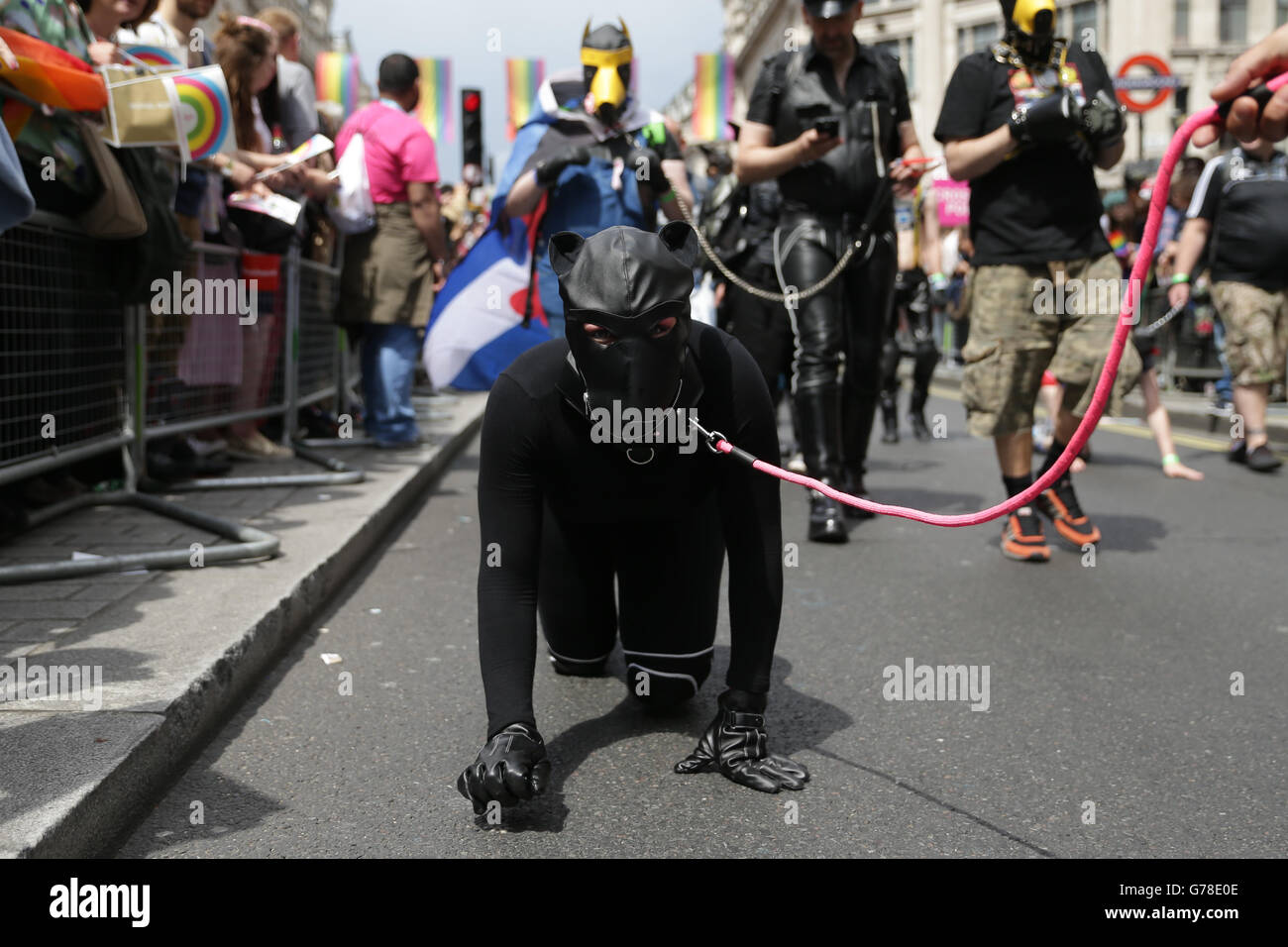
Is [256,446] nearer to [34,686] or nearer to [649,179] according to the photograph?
[649,179]

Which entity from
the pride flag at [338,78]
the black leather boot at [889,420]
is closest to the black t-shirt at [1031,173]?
the black leather boot at [889,420]

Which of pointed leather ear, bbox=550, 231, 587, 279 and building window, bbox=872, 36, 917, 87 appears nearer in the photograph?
pointed leather ear, bbox=550, 231, 587, 279

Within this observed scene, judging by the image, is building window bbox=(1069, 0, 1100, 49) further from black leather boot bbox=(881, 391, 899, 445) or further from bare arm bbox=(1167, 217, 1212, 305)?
bare arm bbox=(1167, 217, 1212, 305)

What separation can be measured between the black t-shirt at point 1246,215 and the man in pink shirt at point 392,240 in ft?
15.7

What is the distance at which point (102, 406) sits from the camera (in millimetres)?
5387

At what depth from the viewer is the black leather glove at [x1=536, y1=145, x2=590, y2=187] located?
16.8ft

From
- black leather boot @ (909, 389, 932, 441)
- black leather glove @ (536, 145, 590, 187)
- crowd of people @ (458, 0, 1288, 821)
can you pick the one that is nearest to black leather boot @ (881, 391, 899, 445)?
crowd of people @ (458, 0, 1288, 821)

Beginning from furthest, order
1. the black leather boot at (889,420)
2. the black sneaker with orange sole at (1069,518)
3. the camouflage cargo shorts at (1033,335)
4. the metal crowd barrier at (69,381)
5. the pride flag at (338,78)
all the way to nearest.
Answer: the pride flag at (338,78)
the black leather boot at (889,420)
the black sneaker with orange sole at (1069,518)
the camouflage cargo shorts at (1033,335)
the metal crowd barrier at (69,381)

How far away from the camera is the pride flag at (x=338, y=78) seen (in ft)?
42.0

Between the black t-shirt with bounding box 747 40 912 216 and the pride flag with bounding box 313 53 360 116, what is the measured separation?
7.69 meters

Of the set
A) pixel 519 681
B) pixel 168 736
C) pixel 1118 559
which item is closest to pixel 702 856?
pixel 519 681

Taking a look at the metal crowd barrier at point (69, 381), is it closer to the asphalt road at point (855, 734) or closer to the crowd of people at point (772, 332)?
the asphalt road at point (855, 734)
